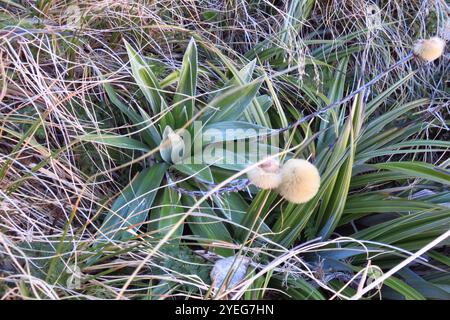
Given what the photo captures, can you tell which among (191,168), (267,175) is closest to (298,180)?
(267,175)

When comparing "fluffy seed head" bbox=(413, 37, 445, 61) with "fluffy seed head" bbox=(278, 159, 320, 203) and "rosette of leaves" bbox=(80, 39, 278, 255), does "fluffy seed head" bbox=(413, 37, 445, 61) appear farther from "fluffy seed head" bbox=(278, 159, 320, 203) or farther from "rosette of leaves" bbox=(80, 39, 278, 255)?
"fluffy seed head" bbox=(278, 159, 320, 203)

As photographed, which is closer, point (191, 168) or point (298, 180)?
point (298, 180)

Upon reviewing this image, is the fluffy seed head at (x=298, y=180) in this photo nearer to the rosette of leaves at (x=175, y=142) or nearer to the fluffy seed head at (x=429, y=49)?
the rosette of leaves at (x=175, y=142)

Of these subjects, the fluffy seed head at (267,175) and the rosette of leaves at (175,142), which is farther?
the rosette of leaves at (175,142)

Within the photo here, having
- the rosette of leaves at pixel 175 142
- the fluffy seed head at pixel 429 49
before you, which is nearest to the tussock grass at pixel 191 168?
the rosette of leaves at pixel 175 142

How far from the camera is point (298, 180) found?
0.66 m

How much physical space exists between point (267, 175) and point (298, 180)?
0.05 metres

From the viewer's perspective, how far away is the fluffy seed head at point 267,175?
0.68 meters

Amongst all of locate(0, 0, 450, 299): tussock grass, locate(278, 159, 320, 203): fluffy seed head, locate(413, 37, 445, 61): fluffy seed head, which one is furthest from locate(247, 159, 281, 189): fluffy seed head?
locate(413, 37, 445, 61): fluffy seed head

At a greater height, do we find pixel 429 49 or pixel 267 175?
pixel 429 49

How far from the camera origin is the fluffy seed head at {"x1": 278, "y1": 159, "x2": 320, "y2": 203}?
0.66 meters

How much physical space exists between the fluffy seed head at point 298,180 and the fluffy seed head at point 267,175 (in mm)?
11

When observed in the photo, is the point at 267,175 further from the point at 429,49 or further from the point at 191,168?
the point at 429,49

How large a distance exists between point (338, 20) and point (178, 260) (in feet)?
3.50
